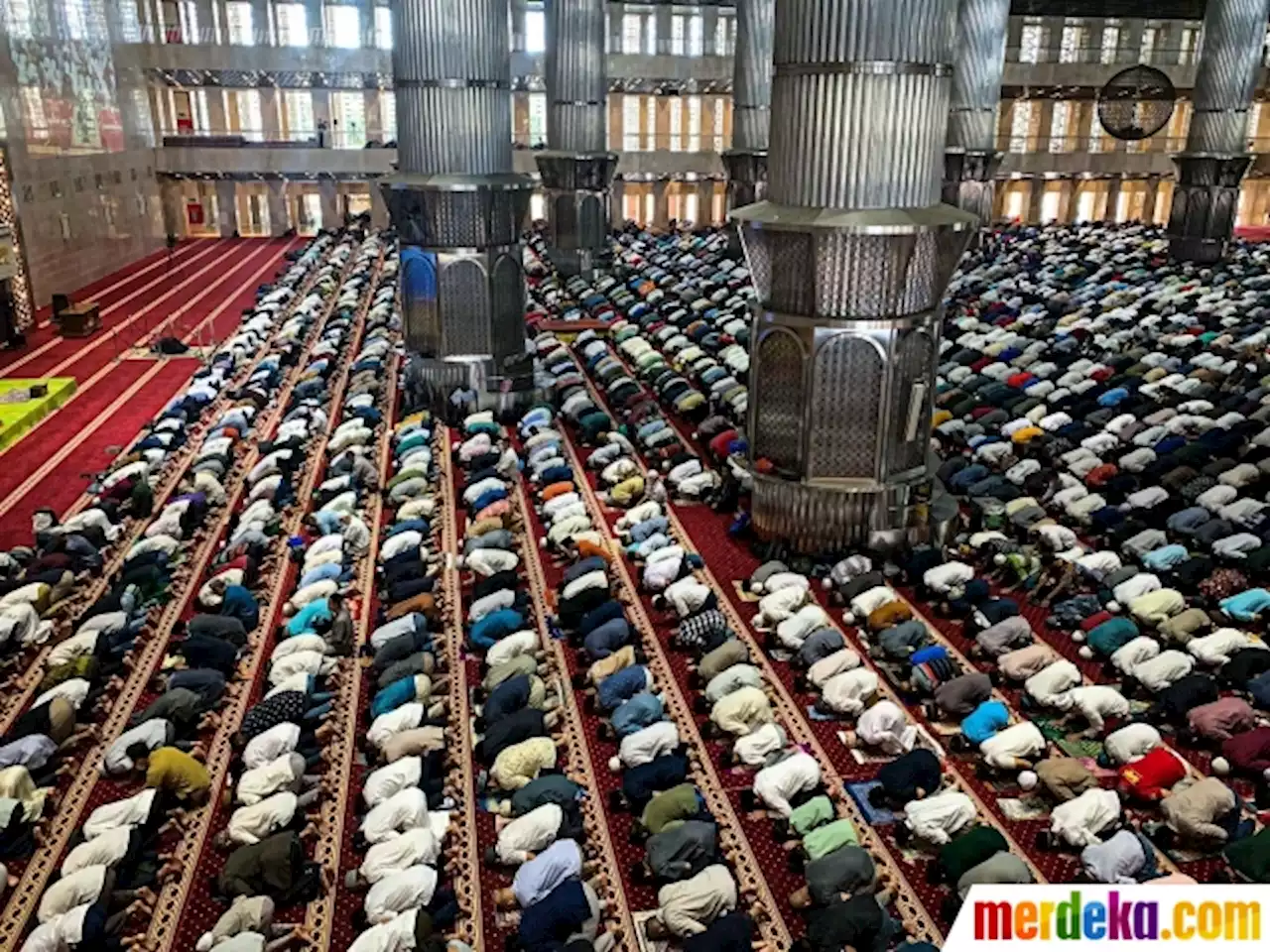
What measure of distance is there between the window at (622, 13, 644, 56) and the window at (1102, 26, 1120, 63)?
11689 millimetres

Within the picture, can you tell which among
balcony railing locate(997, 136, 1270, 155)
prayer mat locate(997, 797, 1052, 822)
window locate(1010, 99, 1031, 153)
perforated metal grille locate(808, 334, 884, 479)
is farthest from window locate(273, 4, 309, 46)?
prayer mat locate(997, 797, 1052, 822)

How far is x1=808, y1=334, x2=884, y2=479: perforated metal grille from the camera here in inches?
284

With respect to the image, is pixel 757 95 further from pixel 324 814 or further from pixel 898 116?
pixel 324 814

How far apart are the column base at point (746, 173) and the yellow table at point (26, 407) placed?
1074cm

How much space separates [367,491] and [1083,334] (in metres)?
9.47

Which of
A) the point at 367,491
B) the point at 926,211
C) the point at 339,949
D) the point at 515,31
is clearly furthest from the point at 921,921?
the point at 515,31

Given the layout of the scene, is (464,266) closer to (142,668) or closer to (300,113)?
(142,668)

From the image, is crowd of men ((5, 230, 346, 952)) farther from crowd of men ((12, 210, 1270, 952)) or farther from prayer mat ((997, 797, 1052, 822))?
prayer mat ((997, 797, 1052, 822))

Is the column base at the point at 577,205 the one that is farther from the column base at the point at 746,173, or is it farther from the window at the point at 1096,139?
the window at the point at 1096,139

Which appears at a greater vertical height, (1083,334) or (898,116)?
(898,116)

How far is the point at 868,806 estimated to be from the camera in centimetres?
515

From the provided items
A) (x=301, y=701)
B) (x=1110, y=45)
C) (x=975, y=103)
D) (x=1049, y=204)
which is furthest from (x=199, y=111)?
Result: (x=301, y=701)

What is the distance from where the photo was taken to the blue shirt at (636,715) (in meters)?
5.59

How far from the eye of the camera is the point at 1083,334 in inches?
551
